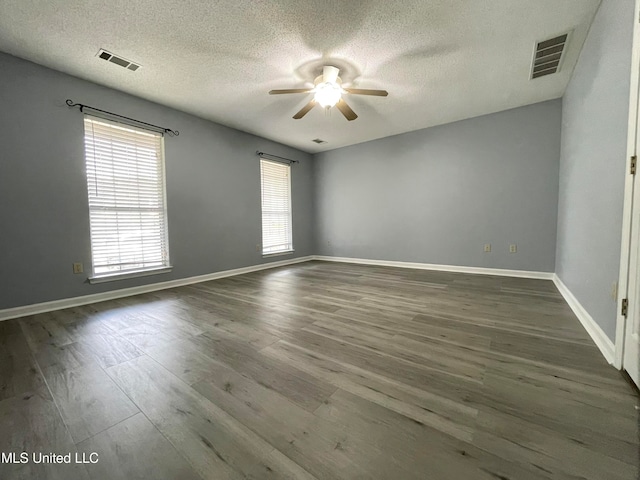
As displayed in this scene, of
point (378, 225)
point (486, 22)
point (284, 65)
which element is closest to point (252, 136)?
point (284, 65)

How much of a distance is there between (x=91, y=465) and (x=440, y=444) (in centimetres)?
130

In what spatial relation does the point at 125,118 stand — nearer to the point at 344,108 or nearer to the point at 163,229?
the point at 163,229

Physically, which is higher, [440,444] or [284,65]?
[284,65]

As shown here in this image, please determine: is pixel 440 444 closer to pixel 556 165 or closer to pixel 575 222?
pixel 575 222

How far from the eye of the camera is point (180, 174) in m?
3.68

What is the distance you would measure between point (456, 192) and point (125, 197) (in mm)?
5016

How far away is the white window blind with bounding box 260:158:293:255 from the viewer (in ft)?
16.6

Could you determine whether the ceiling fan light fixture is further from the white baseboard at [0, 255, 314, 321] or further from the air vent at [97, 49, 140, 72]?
the white baseboard at [0, 255, 314, 321]

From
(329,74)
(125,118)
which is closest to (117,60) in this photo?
(125,118)

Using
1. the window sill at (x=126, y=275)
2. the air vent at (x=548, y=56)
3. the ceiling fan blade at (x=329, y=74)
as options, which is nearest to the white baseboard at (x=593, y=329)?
the air vent at (x=548, y=56)

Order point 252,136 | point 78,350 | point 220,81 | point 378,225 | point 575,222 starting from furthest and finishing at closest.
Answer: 1. point 378,225
2. point 252,136
3. point 220,81
4. point 575,222
5. point 78,350

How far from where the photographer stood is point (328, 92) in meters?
2.68

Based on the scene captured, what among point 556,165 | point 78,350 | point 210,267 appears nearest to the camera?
point 78,350

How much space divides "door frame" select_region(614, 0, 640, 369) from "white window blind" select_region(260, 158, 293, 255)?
4.62 meters
